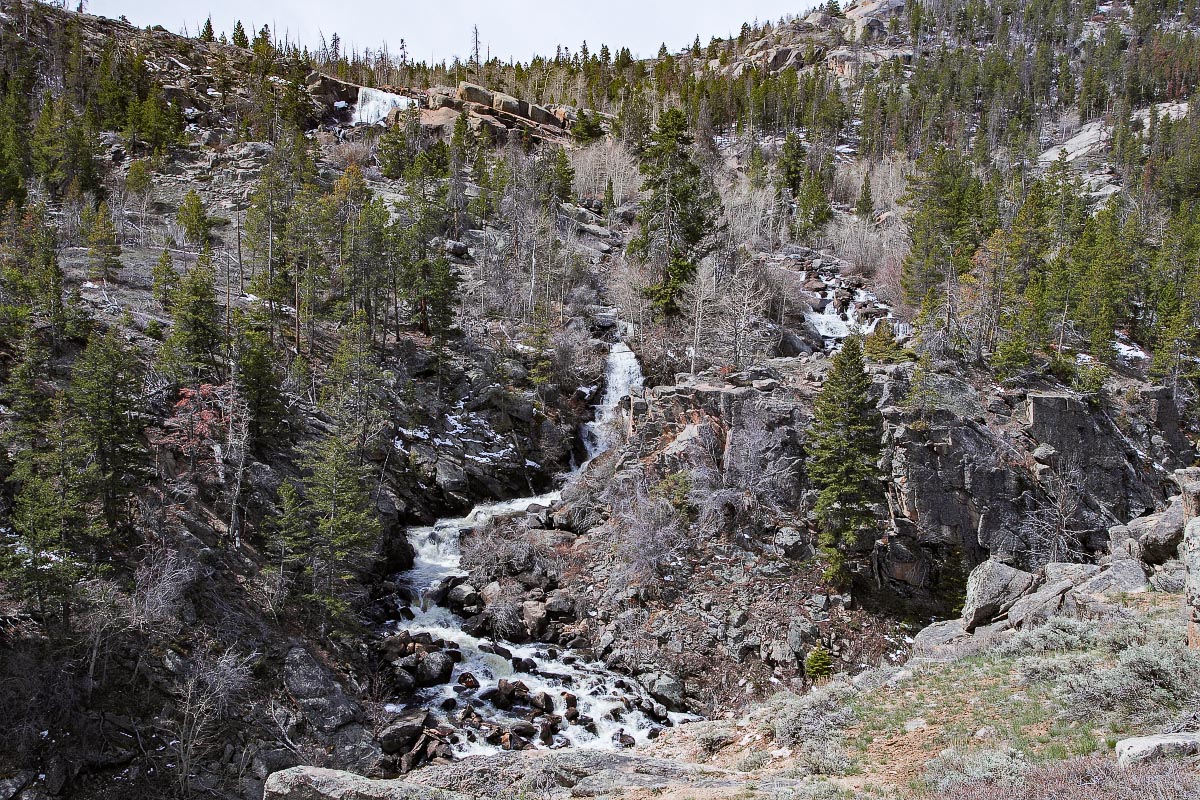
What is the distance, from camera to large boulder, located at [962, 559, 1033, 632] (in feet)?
79.0

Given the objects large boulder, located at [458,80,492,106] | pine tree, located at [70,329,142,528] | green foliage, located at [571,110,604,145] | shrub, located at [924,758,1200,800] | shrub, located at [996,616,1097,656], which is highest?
large boulder, located at [458,80,492,106]

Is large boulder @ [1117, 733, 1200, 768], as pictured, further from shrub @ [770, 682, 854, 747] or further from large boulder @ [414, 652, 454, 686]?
large boulder @ [414, 652, 454, 686]

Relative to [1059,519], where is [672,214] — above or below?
above

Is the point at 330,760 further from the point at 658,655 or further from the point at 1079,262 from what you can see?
the point at 1079,262

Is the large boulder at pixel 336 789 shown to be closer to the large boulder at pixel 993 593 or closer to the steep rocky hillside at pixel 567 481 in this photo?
the steep rocky hillside at pixel 567 481

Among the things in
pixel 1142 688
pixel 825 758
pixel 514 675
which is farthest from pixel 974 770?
pixel 514 675

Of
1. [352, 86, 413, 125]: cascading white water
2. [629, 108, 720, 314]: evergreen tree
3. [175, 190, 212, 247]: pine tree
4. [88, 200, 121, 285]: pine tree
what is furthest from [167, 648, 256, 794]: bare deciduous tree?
[352, 86, 413, 125]: cascading white water

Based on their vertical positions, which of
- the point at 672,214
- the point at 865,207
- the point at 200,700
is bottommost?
the point at 200,700

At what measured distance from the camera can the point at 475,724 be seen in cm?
2572

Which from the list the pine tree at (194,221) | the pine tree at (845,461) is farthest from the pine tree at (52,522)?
the pine tree at (194,221)

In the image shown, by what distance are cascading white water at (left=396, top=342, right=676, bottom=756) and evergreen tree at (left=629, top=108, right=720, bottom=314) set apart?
83.4ft

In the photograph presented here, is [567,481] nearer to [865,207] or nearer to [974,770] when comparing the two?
[974,770]

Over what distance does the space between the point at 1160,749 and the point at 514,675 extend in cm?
2345

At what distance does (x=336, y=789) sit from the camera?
1013 cm
